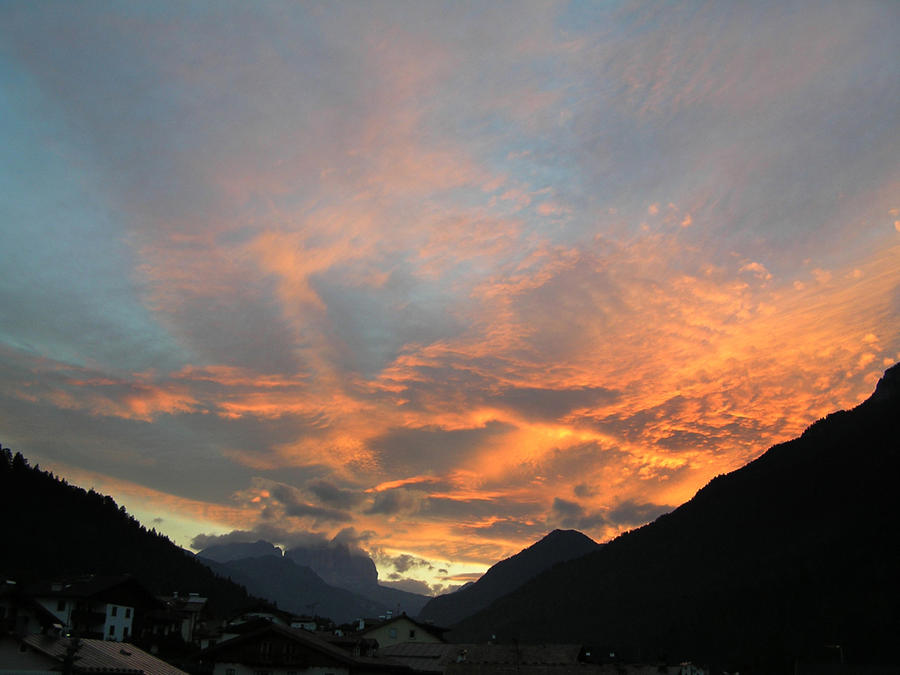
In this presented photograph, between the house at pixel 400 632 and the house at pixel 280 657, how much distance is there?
180ft

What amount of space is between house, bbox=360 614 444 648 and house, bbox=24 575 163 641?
34.2 m

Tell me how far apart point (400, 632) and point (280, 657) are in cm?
5828

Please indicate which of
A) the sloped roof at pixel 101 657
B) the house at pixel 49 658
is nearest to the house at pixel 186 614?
the sloped roof at pixel 101 657

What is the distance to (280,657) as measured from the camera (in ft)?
199

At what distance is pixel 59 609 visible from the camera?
290ft

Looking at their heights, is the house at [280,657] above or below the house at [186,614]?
below

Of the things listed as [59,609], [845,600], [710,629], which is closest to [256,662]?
[59,609]

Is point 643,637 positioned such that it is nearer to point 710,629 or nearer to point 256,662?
point 710,629

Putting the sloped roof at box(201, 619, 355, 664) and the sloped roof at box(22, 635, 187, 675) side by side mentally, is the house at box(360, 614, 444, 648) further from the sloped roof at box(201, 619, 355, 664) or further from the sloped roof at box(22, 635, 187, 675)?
the sloped roof at box(22, 635, 187, 675)

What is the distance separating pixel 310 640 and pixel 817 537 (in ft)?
589

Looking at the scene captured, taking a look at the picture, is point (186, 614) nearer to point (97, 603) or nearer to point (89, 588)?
point (97, 603)

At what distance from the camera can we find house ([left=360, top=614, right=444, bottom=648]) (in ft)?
374

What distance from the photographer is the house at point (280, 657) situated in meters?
59.8

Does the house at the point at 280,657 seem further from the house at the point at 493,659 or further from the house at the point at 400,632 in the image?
the house at the point at 400,632
